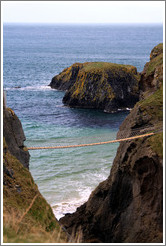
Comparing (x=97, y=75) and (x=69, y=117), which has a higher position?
(x=97, y=75)

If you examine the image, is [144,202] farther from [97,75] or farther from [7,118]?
[97,75]

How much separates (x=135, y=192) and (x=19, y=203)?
12.9 ft

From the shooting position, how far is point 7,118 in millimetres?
13594

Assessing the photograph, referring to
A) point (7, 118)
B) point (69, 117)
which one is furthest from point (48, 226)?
point (69, 117)

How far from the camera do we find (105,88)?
138ft

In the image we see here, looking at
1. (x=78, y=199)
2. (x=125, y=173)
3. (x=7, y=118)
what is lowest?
(x=78, y=199)

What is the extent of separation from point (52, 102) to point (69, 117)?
7984mm

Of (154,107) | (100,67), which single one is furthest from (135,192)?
(100,67)

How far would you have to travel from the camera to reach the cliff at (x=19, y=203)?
951 cm

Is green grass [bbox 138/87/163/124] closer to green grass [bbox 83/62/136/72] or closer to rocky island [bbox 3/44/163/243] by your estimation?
rocky island [bbox 3/44/163/243]

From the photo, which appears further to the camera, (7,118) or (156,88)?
(156,88)

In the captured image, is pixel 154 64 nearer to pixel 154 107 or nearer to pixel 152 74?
Answer: pixel 152 74

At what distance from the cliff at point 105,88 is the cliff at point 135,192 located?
23.7 metres

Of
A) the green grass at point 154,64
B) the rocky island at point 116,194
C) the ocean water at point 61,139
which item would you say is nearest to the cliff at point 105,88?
the ocean water at point 61,139
